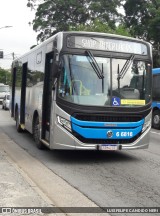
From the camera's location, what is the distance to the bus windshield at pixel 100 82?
925 centimetres

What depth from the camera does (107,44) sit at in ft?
31.9

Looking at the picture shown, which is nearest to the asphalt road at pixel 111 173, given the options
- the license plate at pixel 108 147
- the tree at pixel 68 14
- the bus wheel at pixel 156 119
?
the license plate at pixel 108 147

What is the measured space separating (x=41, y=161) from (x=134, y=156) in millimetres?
2531

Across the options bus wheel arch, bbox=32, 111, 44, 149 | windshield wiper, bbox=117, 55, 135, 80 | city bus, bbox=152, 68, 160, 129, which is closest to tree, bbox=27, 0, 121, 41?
A: city bus, bbox=152, 68, 160, 129

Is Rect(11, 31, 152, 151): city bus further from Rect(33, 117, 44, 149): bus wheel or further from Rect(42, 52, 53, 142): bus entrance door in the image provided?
Rect(33, 117, 44, 149): bus wheel

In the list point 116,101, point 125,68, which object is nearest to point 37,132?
point 116,101

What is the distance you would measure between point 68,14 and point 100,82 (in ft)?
150

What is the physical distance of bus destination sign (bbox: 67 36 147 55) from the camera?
949 centimetres

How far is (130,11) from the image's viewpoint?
153ft

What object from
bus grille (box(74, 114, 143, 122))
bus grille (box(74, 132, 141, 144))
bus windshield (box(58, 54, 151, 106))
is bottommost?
bus grille (box(74, 132, 141, 144))

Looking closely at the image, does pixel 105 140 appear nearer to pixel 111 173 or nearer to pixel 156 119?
pixel 111 173

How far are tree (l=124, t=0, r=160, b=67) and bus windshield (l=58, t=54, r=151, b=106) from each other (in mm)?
30445

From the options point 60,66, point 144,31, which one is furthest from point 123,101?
point 144,31

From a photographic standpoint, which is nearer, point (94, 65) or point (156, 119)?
point (94, 65)
